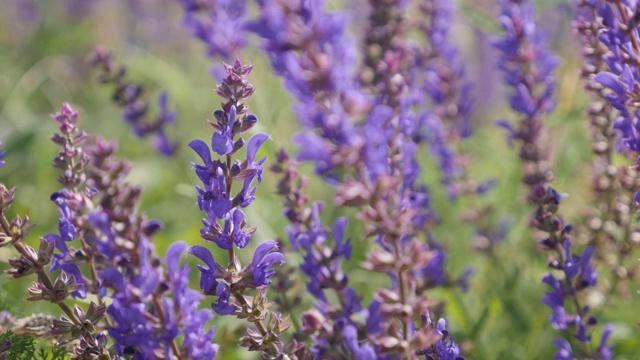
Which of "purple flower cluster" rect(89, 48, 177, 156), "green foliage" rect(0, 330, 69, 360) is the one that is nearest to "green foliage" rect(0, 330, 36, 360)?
"green foliage" rect(0, 330, 69, 360)

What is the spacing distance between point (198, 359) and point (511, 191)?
7.62 feet

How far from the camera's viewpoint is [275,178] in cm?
351

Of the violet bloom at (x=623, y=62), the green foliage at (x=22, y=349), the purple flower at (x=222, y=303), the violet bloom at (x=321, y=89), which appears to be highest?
the violet bloom at (x=623, y=62)

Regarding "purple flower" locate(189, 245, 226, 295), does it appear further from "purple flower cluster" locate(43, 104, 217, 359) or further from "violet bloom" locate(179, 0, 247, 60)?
"violet bloom" locate(179, 0, 247, 60)

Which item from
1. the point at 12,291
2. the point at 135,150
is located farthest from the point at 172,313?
the point at 135,150

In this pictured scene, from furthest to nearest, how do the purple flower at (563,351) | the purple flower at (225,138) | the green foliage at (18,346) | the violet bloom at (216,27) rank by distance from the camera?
the violet bloom at (216,27) < the purple flower at (563,351) < the green foliage at (18,346) < the purple flower at (225,138)

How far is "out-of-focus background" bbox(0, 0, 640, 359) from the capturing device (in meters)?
2.65

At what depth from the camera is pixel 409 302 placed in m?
1.23

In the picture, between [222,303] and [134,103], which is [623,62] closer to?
[222,303]

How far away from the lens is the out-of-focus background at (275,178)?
8.69 feet

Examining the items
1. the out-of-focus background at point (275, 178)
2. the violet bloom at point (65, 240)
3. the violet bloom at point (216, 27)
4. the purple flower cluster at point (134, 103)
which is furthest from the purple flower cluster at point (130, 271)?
the violet bloom at point (216, 27)

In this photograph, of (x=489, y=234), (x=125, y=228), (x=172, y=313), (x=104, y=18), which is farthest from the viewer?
(x=104, y=18)

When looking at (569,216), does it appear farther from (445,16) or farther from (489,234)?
(445,16)

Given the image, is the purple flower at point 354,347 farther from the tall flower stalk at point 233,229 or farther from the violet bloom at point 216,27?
the violet bloom at point 216,27
